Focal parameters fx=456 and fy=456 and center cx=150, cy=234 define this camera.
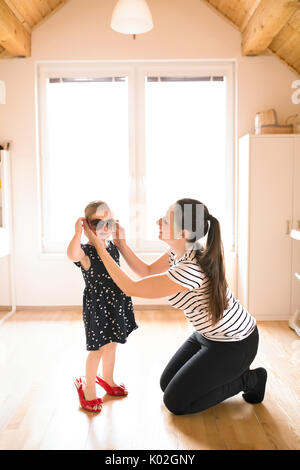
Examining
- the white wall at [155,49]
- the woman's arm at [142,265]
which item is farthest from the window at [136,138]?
the woman's arm at [142,265]

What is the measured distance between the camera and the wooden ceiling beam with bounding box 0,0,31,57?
321 cm

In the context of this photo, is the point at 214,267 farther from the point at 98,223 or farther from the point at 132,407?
the point at 132,407

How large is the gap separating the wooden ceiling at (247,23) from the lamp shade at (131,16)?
82 cm

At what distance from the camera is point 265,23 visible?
315 centimetres

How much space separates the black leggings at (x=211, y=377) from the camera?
6.59 feet

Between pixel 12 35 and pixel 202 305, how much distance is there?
8.42 feet

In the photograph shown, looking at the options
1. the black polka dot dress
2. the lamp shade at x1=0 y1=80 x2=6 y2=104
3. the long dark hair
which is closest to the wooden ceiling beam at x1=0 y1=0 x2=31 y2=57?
the lamp shade at x1=0 y1=80 x2=6 y2=104

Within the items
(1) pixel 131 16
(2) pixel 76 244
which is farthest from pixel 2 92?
(2) pixel 76 244

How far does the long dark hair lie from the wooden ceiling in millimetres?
1685

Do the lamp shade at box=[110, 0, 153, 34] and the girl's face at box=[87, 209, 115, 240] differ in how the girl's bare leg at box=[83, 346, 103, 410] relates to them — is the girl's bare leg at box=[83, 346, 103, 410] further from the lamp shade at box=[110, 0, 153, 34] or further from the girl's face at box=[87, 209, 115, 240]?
the lamp shade at box=[110, 0, 153, 34]

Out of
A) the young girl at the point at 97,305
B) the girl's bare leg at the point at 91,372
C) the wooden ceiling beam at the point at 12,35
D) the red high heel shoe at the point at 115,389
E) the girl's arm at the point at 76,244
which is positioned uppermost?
the wooden ceiling beam at the point at 12,35

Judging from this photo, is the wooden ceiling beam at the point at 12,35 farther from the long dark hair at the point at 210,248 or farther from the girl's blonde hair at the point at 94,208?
the long dark hair at the point at 210,248

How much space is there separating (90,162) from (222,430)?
269 centimetres

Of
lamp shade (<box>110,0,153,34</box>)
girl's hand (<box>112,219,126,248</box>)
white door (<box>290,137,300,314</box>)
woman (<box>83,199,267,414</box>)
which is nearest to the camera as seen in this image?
woman (<box>83,199,267,414</box>)
